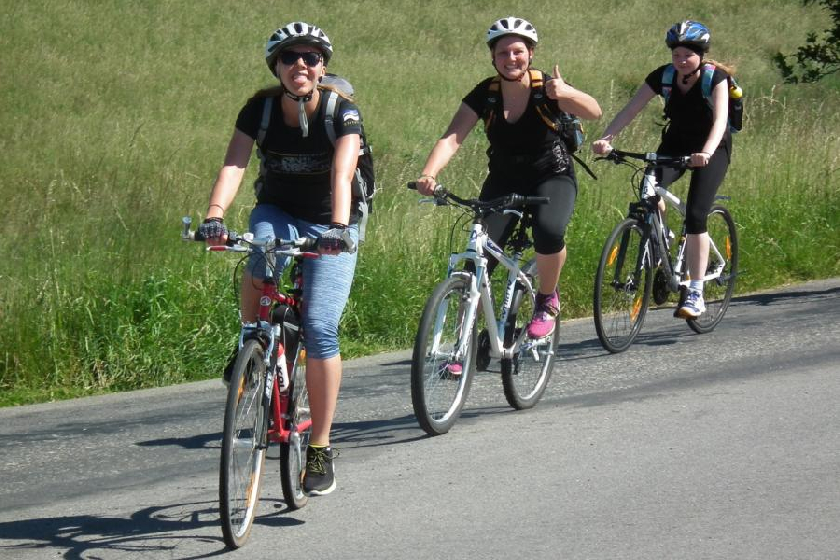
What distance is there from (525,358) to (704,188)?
242 cm

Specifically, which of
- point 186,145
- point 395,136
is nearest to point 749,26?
point 395,136

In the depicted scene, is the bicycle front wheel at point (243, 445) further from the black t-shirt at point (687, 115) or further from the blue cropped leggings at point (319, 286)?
the black t-shirt at point (687, 115)

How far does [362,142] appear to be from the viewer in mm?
5633

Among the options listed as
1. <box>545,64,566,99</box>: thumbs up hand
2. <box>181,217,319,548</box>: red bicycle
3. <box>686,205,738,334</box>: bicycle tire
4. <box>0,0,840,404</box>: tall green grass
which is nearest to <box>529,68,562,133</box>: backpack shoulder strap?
<box>545,64,566,99</box>: thumbs up hand

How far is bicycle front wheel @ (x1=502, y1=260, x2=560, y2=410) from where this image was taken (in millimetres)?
7344

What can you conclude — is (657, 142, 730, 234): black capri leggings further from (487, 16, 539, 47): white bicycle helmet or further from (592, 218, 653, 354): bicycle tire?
(487, 16, 539, 47): white bicycle helmet

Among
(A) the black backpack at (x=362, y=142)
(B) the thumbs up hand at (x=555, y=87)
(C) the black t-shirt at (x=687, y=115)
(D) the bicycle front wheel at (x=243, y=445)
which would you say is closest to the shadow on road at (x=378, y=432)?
(A) the black backpack at (x=362, y=142)

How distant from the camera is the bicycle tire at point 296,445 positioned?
5.46 m

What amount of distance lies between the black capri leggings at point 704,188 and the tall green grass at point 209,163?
5.79ft

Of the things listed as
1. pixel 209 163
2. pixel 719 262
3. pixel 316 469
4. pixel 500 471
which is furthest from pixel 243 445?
pixel 209 163

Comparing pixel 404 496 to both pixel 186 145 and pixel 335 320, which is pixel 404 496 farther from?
pixel 186 145

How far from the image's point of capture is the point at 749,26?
40.8m

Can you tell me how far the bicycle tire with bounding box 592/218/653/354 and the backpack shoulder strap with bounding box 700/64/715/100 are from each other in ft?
3.21

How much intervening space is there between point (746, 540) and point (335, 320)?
1.88 meters
